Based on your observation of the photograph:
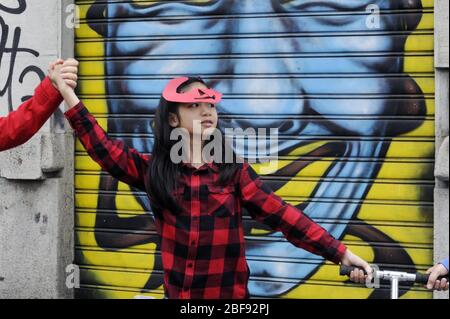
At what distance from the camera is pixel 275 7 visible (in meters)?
5.84

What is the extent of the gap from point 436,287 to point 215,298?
1007 mm

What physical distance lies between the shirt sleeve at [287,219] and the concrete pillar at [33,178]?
117 inches

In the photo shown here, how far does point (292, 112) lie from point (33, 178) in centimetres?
219

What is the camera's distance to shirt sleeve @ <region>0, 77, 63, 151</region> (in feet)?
11.3

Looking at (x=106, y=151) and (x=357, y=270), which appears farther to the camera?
(x=106, y=151)

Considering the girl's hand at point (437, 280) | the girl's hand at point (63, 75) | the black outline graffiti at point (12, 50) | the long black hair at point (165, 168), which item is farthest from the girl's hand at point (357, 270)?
the black outline graffiti at point (12, 50)

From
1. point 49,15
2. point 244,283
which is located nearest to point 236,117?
point 49,15

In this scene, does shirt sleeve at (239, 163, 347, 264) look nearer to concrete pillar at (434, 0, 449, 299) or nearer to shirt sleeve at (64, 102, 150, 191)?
shirt sleeve at (64, 102, 150, 191)

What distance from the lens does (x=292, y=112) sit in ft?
19.1

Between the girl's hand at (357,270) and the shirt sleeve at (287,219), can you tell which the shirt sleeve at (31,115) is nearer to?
the shirt sleeve at (287,219)

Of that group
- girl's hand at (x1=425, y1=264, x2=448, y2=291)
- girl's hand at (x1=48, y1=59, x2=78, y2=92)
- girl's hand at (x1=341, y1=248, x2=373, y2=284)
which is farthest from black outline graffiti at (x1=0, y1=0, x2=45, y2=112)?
girl's hand at (x1=425, y1=264, x2=448, y2=291)

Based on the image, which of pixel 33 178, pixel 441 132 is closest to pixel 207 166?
pixel 441 132

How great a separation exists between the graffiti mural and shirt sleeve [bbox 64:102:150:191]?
2.34 meters

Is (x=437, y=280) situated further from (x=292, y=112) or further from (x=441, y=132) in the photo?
(x=292, y=112)
